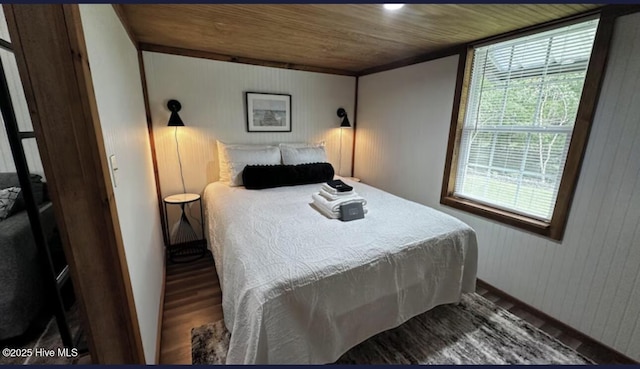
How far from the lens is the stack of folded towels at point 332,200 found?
1.90m

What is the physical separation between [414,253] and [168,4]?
2194 mm

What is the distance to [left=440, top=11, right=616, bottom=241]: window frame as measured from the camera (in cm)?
158

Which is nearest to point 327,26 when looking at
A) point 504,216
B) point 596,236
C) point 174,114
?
point 174,114

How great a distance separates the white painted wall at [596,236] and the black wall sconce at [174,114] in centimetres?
259

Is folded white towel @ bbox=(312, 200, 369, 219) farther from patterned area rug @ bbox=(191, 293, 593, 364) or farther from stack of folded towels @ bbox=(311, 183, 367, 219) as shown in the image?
patterned area rug @ bbox=(191, 293, 593, 364)

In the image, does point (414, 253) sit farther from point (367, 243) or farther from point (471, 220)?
point (471, 220)

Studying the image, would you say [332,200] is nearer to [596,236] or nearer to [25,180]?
[25,180]

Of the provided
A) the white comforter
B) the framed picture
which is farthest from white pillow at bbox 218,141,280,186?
the white comforter

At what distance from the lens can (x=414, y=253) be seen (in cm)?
158

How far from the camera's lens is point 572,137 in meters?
1.73

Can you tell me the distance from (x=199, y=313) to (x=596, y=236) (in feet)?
9.39

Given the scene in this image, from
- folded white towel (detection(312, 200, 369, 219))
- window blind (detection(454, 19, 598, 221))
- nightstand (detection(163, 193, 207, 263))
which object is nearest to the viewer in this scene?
window blind (detection(454, 19, 598, 221))

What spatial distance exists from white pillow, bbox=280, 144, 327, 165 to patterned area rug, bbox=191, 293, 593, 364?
182 centimetres

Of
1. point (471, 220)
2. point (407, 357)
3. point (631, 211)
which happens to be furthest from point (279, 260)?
point (631, 211)
